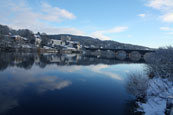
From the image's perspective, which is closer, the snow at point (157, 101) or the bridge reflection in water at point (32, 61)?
the snow at point (157, 101)

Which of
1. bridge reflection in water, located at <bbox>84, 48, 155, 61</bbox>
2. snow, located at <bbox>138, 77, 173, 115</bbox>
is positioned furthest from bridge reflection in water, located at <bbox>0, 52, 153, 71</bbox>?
bridge reflection in water, located at <bbox>84, 48, 155, 61</bbox>

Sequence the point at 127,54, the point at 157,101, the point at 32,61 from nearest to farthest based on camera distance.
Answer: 1. the point at 157,101
2. the point at 32,61
3. the point at 127,54

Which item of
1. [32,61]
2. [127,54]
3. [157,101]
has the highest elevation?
[127,54]

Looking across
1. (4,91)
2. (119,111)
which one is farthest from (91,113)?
(4,91)

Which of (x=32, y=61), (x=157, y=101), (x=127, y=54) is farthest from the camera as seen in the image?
(x=127, y=54)

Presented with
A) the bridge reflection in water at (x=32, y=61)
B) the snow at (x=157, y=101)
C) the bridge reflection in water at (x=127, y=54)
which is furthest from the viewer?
the bridge reflection in water at (x=127, y=54)

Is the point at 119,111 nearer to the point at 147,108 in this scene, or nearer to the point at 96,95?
the point at 147,108

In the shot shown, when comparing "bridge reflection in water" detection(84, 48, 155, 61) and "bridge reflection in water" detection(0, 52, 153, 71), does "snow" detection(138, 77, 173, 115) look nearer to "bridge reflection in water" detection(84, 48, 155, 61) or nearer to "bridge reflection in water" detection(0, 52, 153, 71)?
"bridge reflection in water" detection(0, 52, 153, 71)

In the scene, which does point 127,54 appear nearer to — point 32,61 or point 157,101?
point 32,61

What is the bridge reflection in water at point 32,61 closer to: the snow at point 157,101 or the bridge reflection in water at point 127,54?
the snow at point 157,101

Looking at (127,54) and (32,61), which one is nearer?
(32,61)

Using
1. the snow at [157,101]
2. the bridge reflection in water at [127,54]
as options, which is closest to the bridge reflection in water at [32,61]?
the snow at [157,101]

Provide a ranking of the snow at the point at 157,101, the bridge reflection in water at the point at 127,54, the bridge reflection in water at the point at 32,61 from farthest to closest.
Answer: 1. the bridge reflection in water at the point at 127,54
2. the bridge reflection in water at the point at 32,61
3. the snow at the point at 157,101

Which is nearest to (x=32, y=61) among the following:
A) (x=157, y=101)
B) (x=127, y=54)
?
(x=157, y=101)
